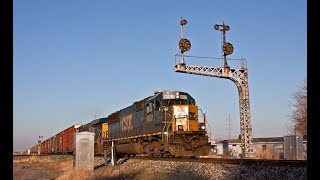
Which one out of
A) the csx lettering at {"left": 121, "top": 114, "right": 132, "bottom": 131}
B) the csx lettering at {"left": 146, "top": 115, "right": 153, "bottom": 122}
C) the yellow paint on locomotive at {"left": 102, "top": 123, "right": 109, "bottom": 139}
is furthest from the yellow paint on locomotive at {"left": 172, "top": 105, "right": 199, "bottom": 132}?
the yellow paint on locomotive at {"left": 102, "top": 123, "right": 109, "bottom": 139}

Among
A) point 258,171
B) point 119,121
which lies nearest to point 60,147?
point 119,121

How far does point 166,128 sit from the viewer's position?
21.0 metres

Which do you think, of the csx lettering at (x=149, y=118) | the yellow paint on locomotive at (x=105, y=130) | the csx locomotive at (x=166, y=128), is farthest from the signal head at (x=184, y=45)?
the yellow paint on locomotive at (x=105, y=130)

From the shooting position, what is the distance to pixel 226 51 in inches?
1268

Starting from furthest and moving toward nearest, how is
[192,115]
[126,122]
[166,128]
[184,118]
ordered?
1. [126,122]
2. [192,115]
3. [184,118]
4. [166,128]

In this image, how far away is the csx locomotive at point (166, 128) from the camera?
20.5 m

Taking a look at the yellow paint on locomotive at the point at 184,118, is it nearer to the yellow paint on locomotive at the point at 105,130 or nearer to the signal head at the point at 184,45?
the signal head at the point at 184,45

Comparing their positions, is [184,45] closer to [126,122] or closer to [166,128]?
[126,122]

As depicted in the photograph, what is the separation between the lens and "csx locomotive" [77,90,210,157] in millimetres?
20547

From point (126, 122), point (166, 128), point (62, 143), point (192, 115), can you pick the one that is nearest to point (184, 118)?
point (192, 115)
